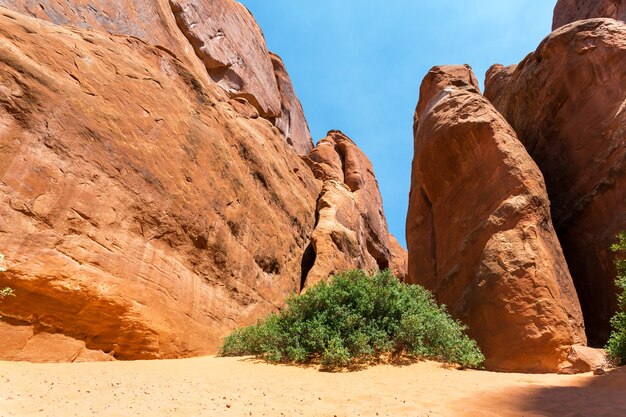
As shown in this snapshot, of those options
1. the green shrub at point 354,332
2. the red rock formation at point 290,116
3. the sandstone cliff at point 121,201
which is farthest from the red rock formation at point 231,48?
the green shrub at point 354,332

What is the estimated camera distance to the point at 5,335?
6.21 m

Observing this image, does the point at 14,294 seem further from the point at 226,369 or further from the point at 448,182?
the point at 448,182

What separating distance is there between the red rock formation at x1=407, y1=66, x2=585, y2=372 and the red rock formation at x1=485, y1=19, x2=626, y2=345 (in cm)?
184

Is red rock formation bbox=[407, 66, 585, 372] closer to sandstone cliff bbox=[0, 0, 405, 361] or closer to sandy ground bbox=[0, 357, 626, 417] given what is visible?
sandy ground bbox=[0, 357, 626, 417]

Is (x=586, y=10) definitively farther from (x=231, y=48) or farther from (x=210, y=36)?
(x=210, y=36)

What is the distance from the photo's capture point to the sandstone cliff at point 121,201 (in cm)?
689

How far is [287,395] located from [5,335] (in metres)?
4.39

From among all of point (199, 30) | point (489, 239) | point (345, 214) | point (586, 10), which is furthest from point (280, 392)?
point (586, 10)

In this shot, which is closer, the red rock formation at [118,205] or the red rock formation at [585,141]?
the red rock formation at [118,205]

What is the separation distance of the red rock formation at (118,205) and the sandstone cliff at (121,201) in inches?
1.1

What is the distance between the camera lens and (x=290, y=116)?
98.5 ft

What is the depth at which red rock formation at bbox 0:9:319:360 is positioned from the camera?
688 centimetres

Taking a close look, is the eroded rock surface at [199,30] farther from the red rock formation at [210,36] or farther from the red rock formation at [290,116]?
the red rock formation at [290,116]

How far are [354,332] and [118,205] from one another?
17.4 feet
